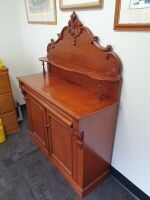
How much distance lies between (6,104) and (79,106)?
4.41 feet

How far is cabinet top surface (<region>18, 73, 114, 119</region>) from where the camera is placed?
1215mm

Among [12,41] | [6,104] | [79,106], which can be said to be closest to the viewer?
[79,106]

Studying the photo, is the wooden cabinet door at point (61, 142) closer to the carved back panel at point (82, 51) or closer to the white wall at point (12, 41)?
the carved back panel at point (82, 51)

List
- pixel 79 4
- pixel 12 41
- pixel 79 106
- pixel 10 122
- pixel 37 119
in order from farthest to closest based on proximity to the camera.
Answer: pixel 12 41, pixel 10 122, pixel 37 119, pixel 79 4, pixel 79 106

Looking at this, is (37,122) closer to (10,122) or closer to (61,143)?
(61,143)

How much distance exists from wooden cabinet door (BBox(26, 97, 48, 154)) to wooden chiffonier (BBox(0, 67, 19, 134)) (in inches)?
Answer: 14.8

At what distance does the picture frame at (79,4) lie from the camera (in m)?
1.27

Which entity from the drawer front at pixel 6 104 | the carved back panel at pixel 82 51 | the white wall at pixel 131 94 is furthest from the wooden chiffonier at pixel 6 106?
the white wall at pixel 131 94

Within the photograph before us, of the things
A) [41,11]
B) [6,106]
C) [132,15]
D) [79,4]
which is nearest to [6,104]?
[6,106]

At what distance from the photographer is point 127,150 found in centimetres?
146

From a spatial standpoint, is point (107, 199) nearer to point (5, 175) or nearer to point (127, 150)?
point (127, 150)

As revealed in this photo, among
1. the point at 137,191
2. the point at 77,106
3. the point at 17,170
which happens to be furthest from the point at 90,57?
the point at 17,170

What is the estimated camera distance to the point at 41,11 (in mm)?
1948

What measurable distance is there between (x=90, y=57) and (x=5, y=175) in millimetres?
1426
